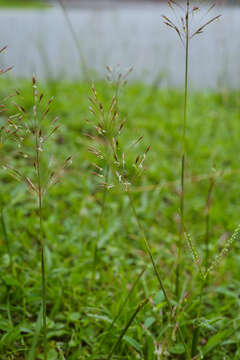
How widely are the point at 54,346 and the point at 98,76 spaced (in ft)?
8.92

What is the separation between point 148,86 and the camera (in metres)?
3.54

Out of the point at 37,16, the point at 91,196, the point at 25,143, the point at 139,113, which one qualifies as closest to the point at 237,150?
the point at 139,113

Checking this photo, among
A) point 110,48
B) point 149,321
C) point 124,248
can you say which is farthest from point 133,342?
point 110,48

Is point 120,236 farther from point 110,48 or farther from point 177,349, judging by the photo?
point 110,48

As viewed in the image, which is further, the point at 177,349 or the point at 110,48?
the point at 110,48

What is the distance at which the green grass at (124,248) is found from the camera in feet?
4.06

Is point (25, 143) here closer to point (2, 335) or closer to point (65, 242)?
point (65, 242)

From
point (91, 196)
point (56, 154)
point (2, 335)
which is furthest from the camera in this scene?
point (56, 154)

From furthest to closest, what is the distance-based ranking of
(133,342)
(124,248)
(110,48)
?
1. (110,48)
2. (124,248)
3. (133,342)

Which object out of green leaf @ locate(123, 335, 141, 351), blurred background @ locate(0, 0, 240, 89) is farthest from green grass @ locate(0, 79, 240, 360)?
blurred background @ locate(0, 0, 240, 89)

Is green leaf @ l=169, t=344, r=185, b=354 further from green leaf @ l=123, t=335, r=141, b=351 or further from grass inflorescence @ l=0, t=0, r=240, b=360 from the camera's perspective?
green leaf @ l=123, t=335, r=141, b=351

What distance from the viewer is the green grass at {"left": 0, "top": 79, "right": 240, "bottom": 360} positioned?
1.24 m

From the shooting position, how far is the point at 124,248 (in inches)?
68.8

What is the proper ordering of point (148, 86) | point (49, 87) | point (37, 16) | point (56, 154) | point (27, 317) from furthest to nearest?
point (37, 16)
point (148, 86)
point (49, 87)
point (56, 154)
point (27, 317)
